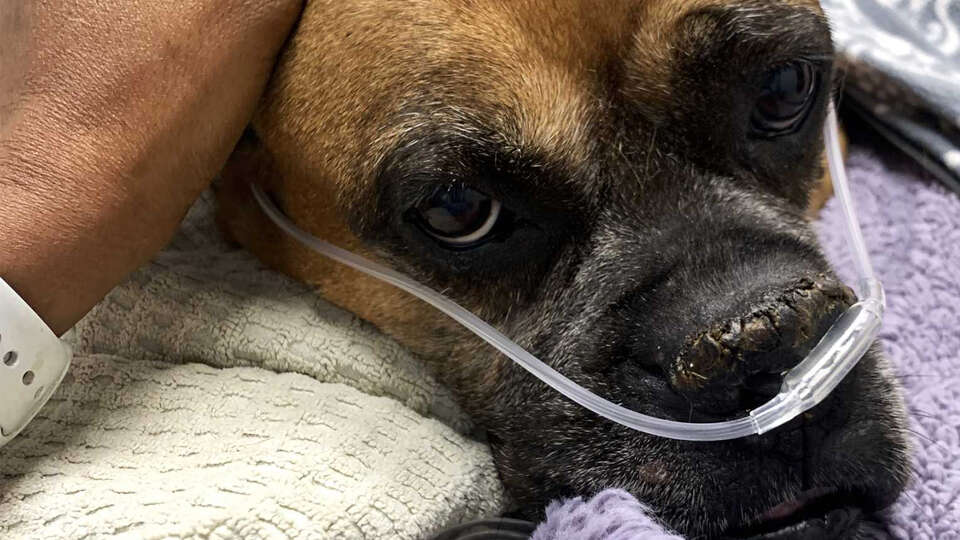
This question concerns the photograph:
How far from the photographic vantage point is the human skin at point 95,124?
1.17 metres

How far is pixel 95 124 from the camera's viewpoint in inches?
47.0

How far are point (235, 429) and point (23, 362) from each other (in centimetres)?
27

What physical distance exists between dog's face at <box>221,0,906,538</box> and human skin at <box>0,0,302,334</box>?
163 mm

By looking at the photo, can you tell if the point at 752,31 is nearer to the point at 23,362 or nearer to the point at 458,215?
the point at 458,215

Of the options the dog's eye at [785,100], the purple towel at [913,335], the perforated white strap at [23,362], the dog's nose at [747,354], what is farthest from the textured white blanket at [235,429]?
the dog's eye at [785,100]

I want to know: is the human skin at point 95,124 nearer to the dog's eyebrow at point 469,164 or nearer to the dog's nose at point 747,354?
the dog's eyebrow at point 469,164

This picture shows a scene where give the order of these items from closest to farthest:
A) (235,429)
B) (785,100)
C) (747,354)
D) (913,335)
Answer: (747,354) < (235,429) < (785,100) < (913,335)

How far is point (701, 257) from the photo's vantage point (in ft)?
4.17

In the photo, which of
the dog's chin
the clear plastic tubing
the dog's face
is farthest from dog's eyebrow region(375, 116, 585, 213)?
the dog's chin

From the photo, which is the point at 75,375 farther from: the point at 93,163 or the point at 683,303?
the point at 683,303

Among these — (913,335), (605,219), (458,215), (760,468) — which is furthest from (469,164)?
(913,335)

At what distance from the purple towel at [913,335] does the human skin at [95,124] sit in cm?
65

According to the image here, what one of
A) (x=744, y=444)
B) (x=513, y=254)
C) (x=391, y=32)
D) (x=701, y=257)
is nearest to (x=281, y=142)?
(x=391, y=32)

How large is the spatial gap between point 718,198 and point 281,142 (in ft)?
2.08
